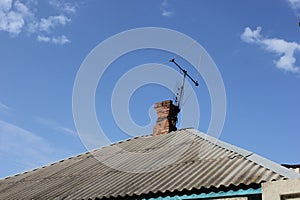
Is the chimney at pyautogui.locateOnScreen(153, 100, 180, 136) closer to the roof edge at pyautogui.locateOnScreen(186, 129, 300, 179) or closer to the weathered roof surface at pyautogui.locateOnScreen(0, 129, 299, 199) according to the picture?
the weathered roof surface at pyautogui.locateOnScreen(0, 129, 299, 199)

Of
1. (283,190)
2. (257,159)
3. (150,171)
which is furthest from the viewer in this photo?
(150,171)

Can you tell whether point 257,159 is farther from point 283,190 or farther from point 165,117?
point 165,117

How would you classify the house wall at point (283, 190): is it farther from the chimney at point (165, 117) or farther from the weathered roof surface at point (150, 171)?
the chimney at point (165, 117)

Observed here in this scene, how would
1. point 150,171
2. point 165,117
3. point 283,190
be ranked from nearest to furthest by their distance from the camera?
point 283,190 < point 150,171 < point 165,117

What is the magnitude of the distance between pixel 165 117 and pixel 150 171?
404cm

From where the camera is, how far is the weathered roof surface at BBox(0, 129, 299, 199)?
6.48 meters

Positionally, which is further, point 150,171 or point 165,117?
point 165,117

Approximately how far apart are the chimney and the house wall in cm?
674

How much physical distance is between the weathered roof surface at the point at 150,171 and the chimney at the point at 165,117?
1.56ft

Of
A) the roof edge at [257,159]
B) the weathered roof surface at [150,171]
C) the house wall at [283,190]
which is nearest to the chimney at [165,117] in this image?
the weathered roof surface at [150,171]

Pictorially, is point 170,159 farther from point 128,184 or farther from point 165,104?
point 165,104

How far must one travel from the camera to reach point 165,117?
1193 centimetres

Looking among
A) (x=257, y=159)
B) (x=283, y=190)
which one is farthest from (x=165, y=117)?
(x=283, y=190)

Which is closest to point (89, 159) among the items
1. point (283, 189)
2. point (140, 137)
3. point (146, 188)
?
point (140, 137)
